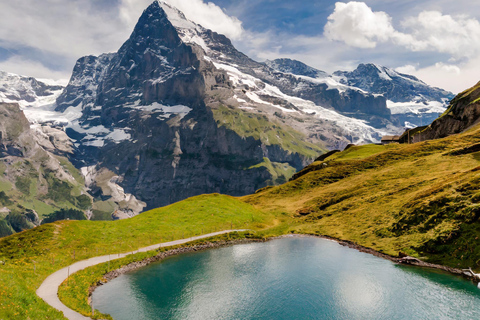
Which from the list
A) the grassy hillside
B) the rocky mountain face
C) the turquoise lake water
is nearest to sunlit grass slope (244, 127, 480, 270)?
the grassy hillside

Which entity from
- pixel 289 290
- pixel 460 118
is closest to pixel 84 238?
pixel 289 290

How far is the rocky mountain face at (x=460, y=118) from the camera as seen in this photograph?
122 m

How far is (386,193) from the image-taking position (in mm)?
77938

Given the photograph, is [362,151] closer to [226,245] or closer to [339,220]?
[339,220]

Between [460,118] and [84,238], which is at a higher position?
[460,118]

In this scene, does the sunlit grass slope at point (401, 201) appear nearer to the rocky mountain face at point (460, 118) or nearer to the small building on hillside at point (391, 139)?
the rocky mountain face at point (460, 118)

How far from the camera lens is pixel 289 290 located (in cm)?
4569

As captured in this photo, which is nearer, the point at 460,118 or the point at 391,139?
the point at 460,118

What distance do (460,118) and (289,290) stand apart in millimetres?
126976

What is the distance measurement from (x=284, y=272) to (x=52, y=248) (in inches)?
1696

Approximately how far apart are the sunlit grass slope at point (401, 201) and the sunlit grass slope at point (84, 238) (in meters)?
17.8

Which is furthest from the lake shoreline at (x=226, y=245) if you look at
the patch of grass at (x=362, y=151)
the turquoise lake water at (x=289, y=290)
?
the patch of grass at (x=362, y=151)

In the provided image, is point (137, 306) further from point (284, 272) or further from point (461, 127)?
point (461, 127)

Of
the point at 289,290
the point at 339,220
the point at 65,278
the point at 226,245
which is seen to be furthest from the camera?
the point at 339,220
